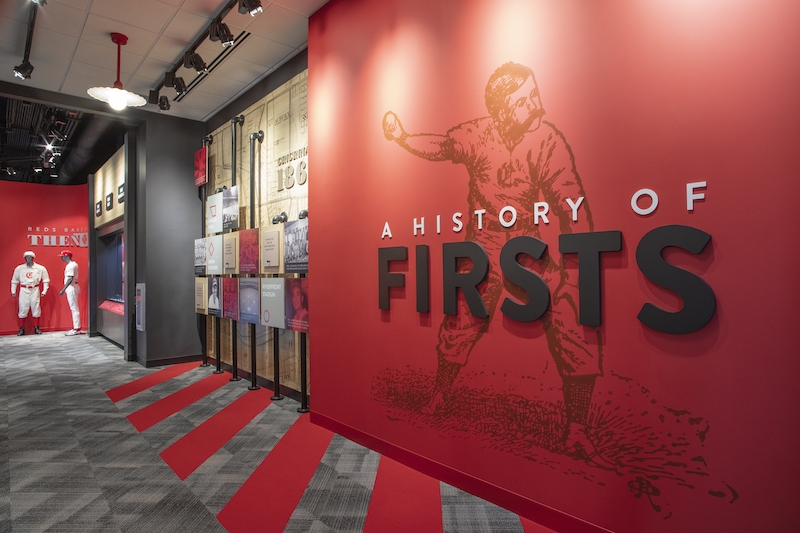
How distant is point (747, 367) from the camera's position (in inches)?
65.9

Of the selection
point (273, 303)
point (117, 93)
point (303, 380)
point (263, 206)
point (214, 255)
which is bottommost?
point (303, 380)

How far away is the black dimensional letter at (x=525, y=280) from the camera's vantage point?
221 centimetres

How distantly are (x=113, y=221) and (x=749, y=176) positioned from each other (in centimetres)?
845

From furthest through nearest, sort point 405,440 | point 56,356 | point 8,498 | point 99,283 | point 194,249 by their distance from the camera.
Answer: point 99,283 < point 56,356 < point 194,249 < point 405,440 < point 8,498

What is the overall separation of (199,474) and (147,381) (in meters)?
2.92

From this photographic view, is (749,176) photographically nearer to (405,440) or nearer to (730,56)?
(730,56)

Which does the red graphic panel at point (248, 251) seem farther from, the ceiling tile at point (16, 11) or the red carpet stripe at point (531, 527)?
the red carpet stripe at point (531, 527)

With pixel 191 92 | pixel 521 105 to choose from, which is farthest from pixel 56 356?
pixel 521 105

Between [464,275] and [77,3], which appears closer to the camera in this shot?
[464,275]

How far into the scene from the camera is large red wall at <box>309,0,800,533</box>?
1.64 metres

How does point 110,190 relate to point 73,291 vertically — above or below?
above

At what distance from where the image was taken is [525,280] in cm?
227

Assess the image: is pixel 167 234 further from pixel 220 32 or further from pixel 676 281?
pixel 676 281

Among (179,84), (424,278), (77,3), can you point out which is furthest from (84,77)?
(424,278)
